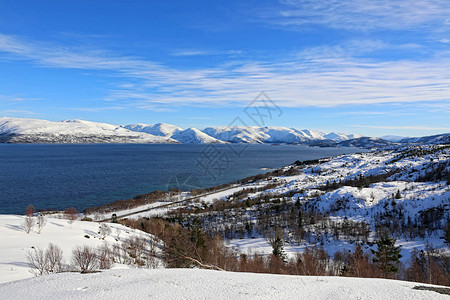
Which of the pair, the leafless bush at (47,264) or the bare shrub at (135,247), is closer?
the leafless bush at (47,264)

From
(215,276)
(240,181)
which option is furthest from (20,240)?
(240,181)

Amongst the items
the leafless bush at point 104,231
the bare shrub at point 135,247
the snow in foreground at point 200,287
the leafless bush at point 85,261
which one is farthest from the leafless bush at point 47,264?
the leafless bush at point 104,231

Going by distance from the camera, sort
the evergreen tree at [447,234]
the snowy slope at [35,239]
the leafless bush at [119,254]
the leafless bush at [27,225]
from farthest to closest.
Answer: the leafless bush at [27,225], the leafless bush at [119,254], the evergreen tree at [447,234], the snowy slope at [35,239]

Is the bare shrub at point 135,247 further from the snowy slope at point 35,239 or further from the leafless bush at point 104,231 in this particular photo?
the leafless bush at point 104,231

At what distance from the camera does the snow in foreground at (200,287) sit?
522 cm

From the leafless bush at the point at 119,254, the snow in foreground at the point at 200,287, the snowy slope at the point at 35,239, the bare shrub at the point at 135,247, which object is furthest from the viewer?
the bare shrub at the point at 135,247

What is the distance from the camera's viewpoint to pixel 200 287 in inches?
219

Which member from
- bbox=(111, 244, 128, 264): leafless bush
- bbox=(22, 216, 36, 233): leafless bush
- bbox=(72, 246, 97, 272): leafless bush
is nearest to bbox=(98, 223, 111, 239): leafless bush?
bbox=(111, 244, 128, 264): leafless bush

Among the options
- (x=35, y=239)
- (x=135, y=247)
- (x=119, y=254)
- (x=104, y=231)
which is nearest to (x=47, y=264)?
(x=119, y=254)

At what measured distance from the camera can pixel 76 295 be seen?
5.26 m

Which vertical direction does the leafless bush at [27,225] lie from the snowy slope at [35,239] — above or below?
above

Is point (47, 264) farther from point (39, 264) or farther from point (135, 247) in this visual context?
point (135, 247)

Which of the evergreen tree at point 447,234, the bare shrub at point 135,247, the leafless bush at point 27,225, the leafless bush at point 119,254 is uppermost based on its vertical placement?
the leafless bush at point 27,225

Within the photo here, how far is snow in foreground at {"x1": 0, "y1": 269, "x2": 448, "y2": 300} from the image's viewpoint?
5.22 metres
